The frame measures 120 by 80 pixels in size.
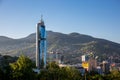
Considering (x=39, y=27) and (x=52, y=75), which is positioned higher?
(x=39, y=27)

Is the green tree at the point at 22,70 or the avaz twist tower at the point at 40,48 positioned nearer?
the green tree at the point at 22,70

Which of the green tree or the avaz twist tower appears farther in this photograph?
the avaz twist tower

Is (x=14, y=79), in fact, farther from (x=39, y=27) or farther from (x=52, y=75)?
(x=39, y=27)

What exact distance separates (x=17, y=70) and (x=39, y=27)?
174 ft

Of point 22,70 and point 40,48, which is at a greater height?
point 40,48

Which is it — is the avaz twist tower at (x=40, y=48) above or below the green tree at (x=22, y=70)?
above

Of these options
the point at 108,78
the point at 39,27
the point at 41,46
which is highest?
the point at 39,27

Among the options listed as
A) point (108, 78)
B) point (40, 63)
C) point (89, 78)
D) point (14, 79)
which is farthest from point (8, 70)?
point (40, 63)

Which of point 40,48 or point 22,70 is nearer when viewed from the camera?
point 22,70

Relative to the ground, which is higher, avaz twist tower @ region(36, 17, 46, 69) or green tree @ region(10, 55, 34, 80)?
avaz twist tower @ region(36, 17, 46, 69)

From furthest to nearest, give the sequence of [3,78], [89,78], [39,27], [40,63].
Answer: [39,27] → [40,63] → [89,78] → [3,78]

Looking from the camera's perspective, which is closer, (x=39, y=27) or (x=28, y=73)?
(x=28, y=73)

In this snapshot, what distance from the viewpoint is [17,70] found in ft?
189

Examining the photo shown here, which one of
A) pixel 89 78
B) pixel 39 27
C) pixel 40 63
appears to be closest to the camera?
pixel 89 78
